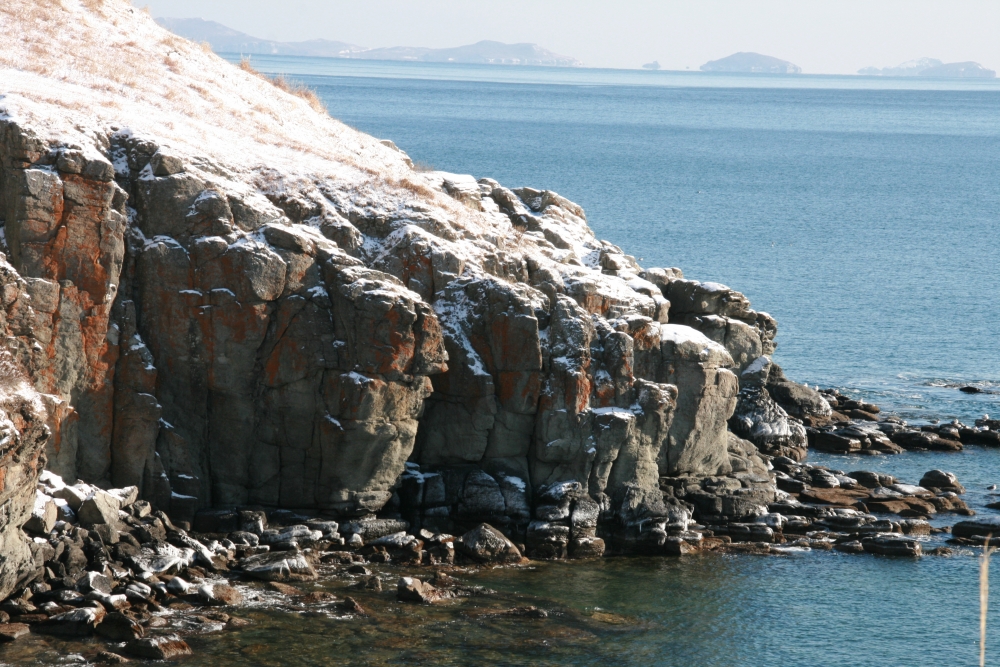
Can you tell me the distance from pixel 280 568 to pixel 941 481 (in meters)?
30.3

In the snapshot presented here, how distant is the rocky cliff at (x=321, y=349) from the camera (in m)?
44.4

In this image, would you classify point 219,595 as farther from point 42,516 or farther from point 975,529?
point 975,529

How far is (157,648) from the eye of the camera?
34.1m

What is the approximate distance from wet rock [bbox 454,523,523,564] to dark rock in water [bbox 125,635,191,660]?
483 inches

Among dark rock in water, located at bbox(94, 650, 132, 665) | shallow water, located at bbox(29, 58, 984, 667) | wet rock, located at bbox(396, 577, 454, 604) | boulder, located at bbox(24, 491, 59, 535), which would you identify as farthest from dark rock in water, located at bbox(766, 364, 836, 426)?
dark rock in water, located at bbox(94, 650, 132, 665)

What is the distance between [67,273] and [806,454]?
35.3 metres

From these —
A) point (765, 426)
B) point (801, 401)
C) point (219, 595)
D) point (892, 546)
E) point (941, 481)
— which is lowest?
point (219, 595)

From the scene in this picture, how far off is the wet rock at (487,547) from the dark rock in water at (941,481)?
822 inches

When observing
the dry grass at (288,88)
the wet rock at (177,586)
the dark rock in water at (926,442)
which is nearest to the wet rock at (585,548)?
the wet rock at (177,586)

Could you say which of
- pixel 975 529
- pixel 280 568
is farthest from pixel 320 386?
pixel 975 529

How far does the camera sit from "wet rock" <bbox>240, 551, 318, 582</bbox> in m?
40.5

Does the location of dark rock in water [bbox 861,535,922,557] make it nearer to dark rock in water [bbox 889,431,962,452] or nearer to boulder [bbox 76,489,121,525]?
dark rock in water [bbox 889,431,962,452]

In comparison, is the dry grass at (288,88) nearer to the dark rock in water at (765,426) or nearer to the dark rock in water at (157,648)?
the dark rock in water at (765,426)

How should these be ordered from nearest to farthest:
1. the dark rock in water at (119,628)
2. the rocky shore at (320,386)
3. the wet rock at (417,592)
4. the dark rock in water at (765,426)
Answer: the dark rock in water at (119,628)
the wet rock at (417,592)
the rocky shore at (320,386)
the dark rock in water at (765,426)
